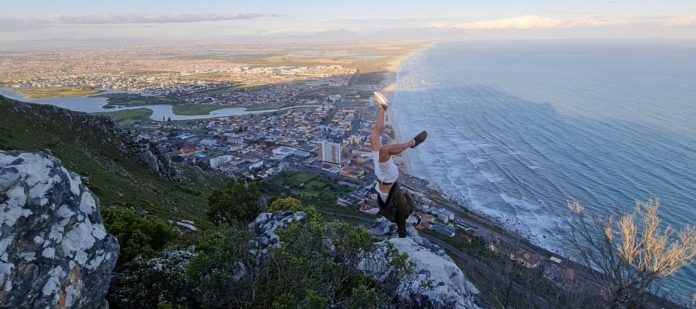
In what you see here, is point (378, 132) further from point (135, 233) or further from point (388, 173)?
point (135, 233)

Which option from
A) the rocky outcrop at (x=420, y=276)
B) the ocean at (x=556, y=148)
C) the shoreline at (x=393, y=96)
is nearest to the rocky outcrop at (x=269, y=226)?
the rocky outcrop at (x=420, y=276)

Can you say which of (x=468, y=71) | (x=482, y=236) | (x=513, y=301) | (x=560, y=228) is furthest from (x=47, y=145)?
(x=468, y=71)

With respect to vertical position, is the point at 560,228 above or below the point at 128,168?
below

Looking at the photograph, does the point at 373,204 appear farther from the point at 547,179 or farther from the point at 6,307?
the point at 6,307

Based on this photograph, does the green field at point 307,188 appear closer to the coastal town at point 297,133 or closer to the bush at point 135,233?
the coastal town at point 297,133

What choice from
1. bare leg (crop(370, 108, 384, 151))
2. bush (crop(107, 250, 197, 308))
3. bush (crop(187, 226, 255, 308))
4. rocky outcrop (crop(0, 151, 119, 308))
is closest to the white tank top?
bare leg (crop(370, 108, 384, 151))

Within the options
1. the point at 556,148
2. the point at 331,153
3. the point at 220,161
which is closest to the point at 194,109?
the point at 220,161
